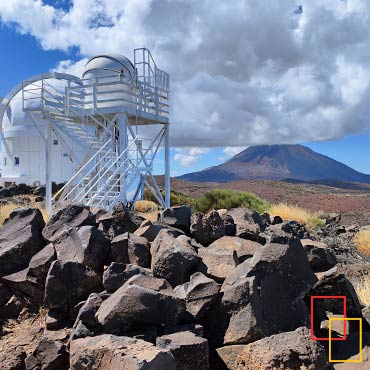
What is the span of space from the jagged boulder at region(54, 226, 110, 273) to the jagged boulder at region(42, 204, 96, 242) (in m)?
0.43

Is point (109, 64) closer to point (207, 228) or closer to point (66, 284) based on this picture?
point (207, 228)

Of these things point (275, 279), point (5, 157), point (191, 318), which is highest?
point (5, 157)

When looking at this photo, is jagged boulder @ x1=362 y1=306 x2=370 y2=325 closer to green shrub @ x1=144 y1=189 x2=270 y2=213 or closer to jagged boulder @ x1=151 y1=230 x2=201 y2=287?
jagged boulder @ x1=151 y1=230 x2=201 y2=287

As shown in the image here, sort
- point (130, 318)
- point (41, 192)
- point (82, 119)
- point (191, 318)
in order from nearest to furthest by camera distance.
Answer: point (130, 318), point (191, 318), point (82, 119), point (41, 192)

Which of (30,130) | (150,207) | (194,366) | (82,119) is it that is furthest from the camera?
(30,130)

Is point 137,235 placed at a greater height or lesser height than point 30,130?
lesser

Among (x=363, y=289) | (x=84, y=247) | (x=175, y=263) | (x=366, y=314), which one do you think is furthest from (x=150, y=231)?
(x=363, y=289)

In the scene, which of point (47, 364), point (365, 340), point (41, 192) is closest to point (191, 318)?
point (47, 364)

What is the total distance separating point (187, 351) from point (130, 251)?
2268 mm

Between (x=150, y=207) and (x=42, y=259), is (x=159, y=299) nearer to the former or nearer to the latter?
(x=42, y=259)

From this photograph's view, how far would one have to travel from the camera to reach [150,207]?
65.6 ft

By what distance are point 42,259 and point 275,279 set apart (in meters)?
3.26

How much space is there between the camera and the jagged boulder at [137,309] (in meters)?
4.50

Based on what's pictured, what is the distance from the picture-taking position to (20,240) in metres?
7.25
